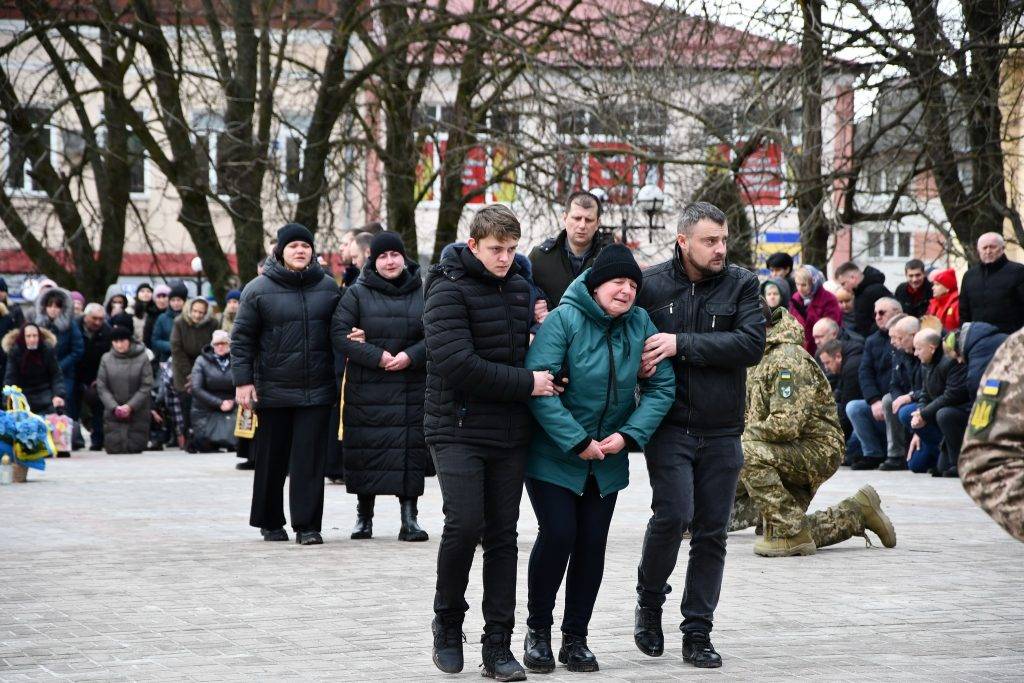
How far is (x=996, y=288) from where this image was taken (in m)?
15.9

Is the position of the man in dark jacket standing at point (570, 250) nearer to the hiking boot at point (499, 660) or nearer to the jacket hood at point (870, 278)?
the hiking boot at point (499, 660)

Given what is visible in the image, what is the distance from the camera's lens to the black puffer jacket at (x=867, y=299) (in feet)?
61.9

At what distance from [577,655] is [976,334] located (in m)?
9.56

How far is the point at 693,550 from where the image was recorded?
7016 mm

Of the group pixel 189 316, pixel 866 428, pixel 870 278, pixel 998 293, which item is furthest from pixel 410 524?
pixel 189 316

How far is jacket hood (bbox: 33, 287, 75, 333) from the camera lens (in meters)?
21.0

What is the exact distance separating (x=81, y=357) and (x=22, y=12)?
457cm

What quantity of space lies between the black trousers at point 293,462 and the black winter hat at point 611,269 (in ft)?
Result: 14.7

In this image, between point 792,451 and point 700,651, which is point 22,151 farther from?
point 700,651

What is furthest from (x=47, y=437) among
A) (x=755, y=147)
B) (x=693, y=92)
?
(x=693, y=92)

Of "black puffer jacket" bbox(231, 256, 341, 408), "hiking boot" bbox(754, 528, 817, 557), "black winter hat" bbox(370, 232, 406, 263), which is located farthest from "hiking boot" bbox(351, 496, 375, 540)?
"hiking boot" bbox(754, 528, 817, 557)

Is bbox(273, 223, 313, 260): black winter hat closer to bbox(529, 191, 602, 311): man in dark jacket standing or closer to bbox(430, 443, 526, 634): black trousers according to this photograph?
bbox(529, 191, 602, 311): man in dark jacket standing

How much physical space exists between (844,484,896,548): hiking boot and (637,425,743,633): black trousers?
12.0ft

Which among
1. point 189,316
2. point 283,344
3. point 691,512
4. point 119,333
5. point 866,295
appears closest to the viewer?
point 691,512
